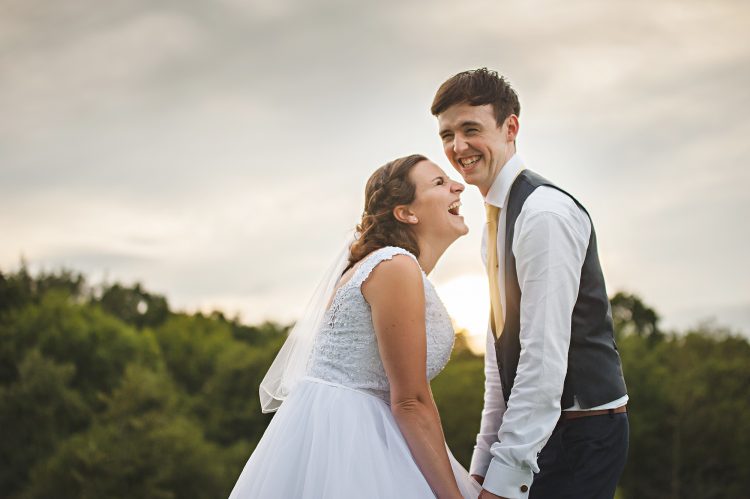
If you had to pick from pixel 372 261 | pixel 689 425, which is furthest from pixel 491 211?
pixel 689 425

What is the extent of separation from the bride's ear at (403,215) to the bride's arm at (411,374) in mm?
414

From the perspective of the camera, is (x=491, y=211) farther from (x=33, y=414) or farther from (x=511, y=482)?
(x=33, y=414)

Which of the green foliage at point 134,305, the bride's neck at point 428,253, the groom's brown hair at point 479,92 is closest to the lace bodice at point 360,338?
the bride's neck at point 428,253

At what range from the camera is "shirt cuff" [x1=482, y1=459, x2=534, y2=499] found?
3004mm

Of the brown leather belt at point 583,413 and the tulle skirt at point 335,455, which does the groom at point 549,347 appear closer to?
the brown leather belt at point 583,413

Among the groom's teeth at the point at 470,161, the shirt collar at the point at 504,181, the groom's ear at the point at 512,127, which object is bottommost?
the shirt collar at the point at 504,181

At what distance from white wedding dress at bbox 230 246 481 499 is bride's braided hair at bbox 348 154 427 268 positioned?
170 mm

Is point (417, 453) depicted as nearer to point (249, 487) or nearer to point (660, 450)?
point (249, 487)

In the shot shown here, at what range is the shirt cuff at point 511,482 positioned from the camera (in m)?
3.00

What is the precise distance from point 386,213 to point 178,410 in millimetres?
42266

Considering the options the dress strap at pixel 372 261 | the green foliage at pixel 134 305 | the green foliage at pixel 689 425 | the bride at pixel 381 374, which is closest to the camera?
the bride at pixel 381 374

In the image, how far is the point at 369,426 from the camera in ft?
10.6

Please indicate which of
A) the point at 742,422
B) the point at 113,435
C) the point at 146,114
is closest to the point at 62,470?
the point at 113,435

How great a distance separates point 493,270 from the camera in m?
3.54
